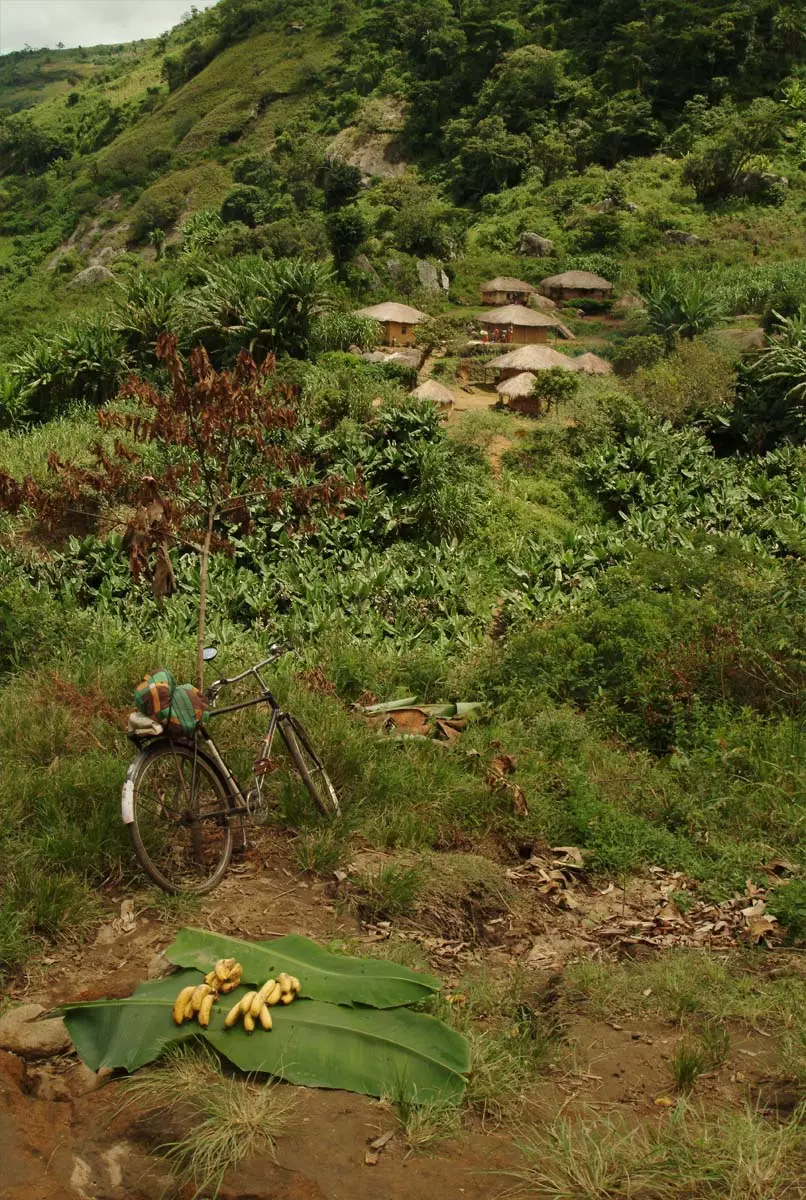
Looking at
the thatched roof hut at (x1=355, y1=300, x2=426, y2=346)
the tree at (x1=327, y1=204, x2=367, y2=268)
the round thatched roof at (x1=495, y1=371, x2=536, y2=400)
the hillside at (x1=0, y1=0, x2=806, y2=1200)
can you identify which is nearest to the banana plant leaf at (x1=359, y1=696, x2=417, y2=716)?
the hillside at (x1=0, y1=0, x2=806, y2=1200)

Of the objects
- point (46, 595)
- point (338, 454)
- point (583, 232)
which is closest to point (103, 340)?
point (338, 454)

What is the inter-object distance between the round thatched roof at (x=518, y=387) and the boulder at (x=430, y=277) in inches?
546

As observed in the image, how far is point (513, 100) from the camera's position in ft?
169

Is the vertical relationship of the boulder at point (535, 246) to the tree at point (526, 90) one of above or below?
below

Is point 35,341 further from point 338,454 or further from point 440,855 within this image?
point 440,855

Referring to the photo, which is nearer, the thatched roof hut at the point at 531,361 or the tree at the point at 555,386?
the tree at the point at 555,386

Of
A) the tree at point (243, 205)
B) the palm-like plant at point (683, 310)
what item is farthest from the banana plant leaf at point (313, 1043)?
the tree at point (243, 205)

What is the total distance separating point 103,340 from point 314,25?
77951 mm

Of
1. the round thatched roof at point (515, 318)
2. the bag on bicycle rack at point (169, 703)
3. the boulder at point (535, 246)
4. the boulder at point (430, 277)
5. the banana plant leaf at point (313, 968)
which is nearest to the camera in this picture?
the banana plant leaf at point (313, 968)

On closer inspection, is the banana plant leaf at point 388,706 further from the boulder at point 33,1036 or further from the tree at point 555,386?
the tree at point 555,386

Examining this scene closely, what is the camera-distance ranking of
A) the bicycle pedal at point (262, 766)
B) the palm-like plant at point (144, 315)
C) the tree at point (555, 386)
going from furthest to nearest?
the palm-like plant at point (144, 315)
the tree at point (555, 386)
the bicycle pedal at point (262, 766)

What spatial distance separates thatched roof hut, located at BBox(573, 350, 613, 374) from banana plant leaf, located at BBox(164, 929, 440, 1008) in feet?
57.2

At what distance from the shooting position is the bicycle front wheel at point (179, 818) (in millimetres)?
4176

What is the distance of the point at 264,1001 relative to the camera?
3.25m
